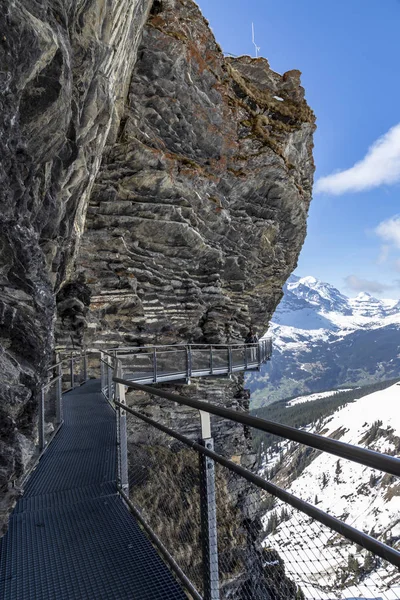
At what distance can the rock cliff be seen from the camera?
412 cm

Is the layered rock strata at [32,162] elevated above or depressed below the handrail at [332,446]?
above

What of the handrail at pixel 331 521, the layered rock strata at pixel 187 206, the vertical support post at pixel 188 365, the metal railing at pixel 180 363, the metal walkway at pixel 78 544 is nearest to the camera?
the handrail at pixel 331 521

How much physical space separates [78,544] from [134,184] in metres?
14.8

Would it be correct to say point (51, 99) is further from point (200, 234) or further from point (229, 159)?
point (229, 159)

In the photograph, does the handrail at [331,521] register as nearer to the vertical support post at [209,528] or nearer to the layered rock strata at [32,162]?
the vertical support post at [209,528]

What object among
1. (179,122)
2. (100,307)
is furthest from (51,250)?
(179,122)

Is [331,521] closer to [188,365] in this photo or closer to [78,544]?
[78,544]

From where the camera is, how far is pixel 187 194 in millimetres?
17125

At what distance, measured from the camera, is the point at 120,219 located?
15711 mm

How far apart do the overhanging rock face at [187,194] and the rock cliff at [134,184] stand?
7cm

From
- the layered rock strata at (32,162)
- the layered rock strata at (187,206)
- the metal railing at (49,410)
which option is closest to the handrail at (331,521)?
the layered rock strata at (32,162)

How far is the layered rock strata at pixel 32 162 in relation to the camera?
348 centimetres

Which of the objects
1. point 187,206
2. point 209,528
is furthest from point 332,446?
point 187,206

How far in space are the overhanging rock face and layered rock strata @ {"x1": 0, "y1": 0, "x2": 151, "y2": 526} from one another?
8.23 metres
